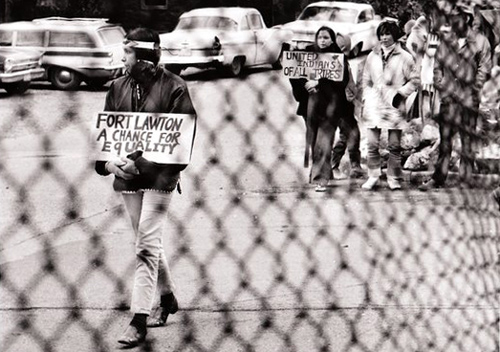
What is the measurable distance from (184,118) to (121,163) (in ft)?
0.82

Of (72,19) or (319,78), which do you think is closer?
(72,19)

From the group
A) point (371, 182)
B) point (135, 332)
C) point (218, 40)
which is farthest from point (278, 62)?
point (371, 182)

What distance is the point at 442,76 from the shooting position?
3.11m

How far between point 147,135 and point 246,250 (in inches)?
62.1

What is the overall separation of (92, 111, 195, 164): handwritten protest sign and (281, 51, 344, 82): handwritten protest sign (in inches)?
10.4

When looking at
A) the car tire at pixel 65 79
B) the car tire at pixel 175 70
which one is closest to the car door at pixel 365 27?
the car tire at pixel 175 70

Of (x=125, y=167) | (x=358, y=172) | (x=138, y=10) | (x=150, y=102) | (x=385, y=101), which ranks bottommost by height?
(x=358, y=172)

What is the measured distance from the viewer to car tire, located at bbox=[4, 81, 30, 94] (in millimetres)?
2061

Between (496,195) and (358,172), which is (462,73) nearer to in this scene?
(496,195)

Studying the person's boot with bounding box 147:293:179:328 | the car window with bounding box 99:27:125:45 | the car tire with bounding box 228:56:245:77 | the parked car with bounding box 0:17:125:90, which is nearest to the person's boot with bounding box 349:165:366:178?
the person's boot with bounding box 147:293:179:328

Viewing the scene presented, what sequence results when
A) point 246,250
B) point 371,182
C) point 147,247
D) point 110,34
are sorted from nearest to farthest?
point 110,34 → point 246,250 → point 147,247 → point 371,182

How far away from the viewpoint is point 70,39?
2592 millimetres

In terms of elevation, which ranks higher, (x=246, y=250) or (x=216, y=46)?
(x=216, y=46)

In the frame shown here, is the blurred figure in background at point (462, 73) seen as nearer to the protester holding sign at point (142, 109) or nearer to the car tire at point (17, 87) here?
the protester holding sign at point (142, 109)
